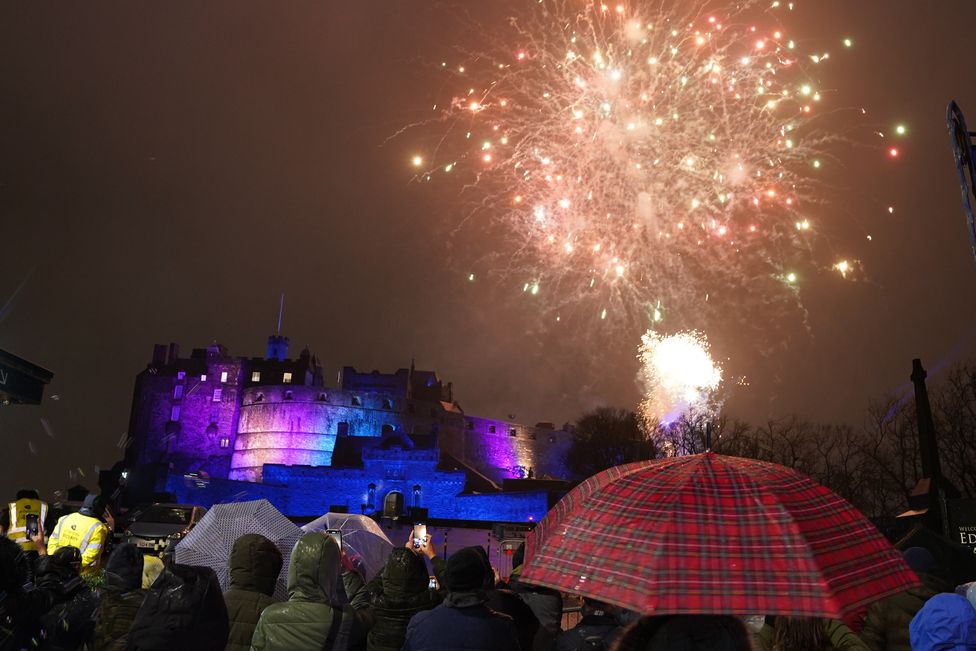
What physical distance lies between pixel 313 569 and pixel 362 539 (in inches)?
171

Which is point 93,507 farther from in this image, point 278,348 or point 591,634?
point 278,348

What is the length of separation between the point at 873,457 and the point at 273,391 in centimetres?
3757

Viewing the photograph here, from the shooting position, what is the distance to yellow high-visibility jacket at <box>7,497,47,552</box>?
652cm

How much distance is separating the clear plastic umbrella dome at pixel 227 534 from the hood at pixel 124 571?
1685 millimetres

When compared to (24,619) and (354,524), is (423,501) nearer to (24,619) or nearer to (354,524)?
(354,524)

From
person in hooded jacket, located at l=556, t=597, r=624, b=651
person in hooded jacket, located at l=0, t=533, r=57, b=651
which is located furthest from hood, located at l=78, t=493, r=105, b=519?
person in hooded jacket, located at l=556, t=597, r=624, b=651

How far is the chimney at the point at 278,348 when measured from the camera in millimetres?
60062

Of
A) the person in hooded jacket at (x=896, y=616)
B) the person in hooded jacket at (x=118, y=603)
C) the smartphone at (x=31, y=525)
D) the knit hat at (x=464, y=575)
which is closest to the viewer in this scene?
the knit hat at (x=464, y=575)

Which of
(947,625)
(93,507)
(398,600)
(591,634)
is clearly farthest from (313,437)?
(947,625)

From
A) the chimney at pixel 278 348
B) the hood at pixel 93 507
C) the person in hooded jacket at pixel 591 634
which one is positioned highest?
the chimney at pixel 278 348

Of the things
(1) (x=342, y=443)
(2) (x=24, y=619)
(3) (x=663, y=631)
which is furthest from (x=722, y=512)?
(1) (x=342, y=443)

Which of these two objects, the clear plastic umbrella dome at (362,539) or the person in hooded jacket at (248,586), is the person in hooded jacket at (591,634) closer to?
the person in hooded jacket at (248,586)

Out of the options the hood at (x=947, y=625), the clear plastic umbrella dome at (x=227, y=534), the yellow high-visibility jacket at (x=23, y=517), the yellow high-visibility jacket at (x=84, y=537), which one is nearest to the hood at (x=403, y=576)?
the clear plastic umbrella dome at (x=227, y=534)

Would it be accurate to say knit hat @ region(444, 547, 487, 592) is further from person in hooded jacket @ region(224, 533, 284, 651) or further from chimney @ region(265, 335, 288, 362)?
chimney @ region(265, 335, 288, 362)
